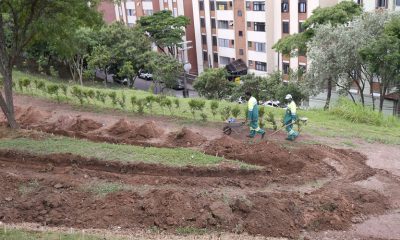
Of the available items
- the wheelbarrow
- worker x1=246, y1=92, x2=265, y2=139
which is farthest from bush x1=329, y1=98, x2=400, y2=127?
the wheelbarrow

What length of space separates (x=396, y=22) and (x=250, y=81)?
9850mm

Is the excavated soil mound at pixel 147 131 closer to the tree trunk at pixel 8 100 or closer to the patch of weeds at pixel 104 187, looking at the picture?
the patch of weeds at pixel 104 187

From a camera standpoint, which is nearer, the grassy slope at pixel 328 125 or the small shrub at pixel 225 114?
the grassy slope at pixel 328 125

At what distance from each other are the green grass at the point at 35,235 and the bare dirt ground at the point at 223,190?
0.83 metres

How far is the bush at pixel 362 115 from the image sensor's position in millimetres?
16750

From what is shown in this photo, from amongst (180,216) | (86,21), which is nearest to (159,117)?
(86,21)

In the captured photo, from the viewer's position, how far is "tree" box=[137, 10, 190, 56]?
4153 centimetres

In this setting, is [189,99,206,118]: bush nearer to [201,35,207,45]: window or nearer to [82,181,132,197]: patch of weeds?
[82,181,132,197]: patch of weeds

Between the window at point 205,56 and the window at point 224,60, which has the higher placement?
the window at point 205,56

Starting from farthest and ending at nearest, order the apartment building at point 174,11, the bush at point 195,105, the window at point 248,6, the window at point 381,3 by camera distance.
→ 1. the apartment building at point 174,11
2. the window at point 248,6
3. the window at point 381,3
4. the bush at point 195,105

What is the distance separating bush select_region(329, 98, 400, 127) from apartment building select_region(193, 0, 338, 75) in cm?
1855

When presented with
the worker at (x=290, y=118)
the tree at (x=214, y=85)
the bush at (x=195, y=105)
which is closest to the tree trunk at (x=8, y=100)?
the bush at (x=195, y=105)

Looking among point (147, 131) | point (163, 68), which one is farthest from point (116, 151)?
point (163, 68)

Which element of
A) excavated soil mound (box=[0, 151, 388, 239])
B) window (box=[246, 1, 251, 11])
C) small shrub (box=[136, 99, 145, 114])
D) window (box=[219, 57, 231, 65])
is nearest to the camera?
excavated soil mound (box=[0, 151, 388, 239])
